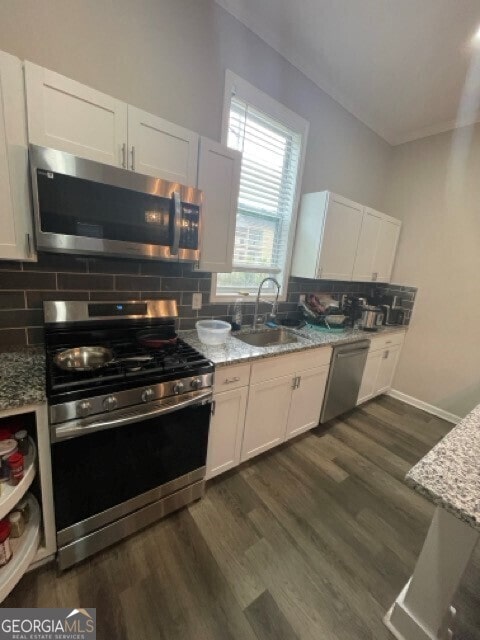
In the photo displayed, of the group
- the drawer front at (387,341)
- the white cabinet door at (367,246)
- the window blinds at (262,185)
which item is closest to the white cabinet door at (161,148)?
the window blinds at (262,185)

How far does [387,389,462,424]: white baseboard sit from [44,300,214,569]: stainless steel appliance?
106 inches

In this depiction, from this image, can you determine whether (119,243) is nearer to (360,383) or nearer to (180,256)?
(180,256)

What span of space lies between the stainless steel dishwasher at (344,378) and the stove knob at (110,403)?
169 centimetres

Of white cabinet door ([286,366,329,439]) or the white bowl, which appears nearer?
the white bowl

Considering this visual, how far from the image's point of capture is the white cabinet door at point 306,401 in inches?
79.6

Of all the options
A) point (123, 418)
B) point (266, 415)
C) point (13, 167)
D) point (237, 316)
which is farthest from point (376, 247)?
point (13, 167)

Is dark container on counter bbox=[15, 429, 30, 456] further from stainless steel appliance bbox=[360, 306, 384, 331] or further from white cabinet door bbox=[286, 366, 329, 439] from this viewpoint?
stainless steel appliance bbox=[360, 306, 384, 331]

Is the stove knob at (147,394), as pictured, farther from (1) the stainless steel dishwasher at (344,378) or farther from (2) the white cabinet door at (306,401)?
Answer: (1) the stainless steel dishwasher at (344,378)

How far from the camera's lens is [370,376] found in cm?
279

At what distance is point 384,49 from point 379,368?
2.70 m

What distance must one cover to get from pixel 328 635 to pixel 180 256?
71.5 inches

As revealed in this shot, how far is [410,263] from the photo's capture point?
3.07 meters

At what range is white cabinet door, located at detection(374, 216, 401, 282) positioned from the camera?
2916 millimetres

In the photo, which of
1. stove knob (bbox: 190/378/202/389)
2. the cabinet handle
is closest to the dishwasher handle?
stove knob (bbox: 190/378/202/389)
